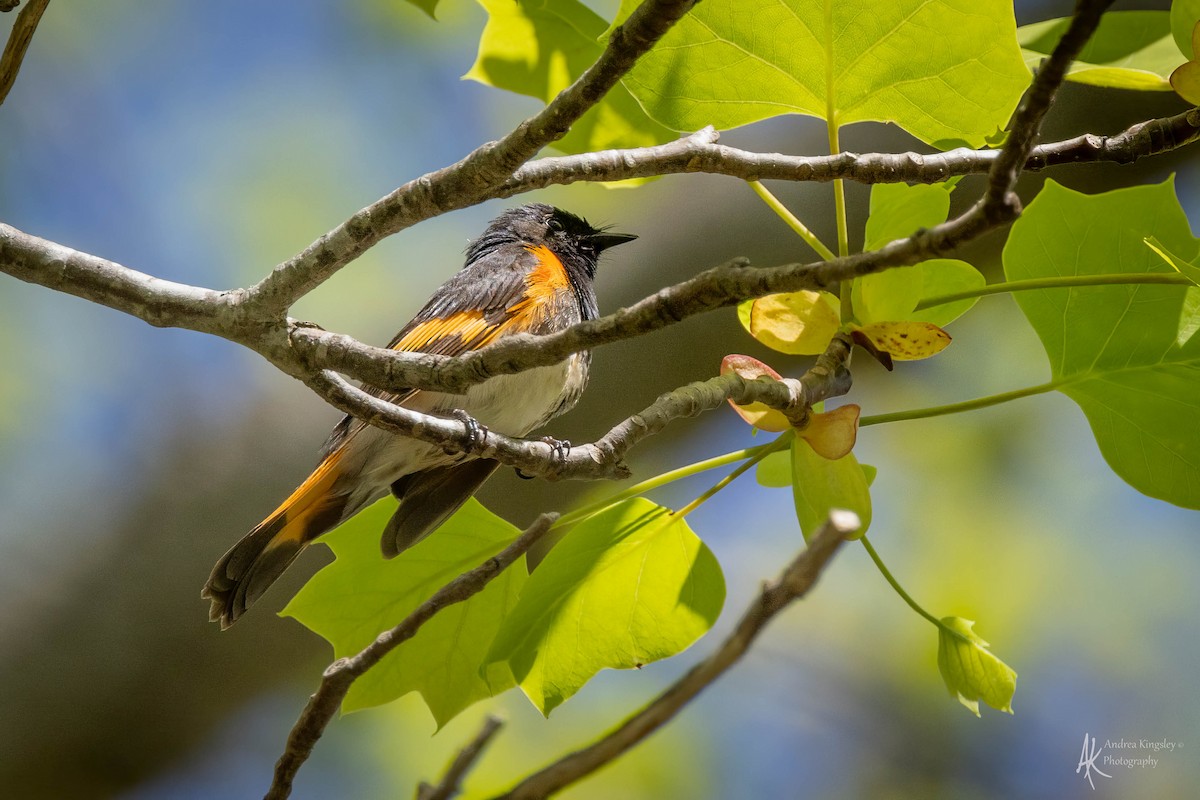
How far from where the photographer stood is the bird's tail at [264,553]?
1.75 m

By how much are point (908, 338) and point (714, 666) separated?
0.71m

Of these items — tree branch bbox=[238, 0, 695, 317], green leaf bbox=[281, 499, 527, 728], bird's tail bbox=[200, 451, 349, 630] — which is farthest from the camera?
bird's tail bbox=[200, 451, 349, 630]

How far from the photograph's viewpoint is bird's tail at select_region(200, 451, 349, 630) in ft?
5.74

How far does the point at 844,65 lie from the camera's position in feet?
3.87

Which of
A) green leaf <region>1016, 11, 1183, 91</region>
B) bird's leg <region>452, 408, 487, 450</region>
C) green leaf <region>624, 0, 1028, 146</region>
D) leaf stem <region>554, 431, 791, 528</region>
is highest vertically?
green leaf <region>624, 0, 1028, 146</region>

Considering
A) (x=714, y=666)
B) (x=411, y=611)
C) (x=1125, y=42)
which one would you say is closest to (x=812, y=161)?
(x=1125, y=42)

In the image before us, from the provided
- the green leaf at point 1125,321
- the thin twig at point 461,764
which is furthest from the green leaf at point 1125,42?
the thin twig at point 461,764

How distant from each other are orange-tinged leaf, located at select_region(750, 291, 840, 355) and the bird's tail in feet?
3.35

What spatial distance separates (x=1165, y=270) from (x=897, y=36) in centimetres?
40

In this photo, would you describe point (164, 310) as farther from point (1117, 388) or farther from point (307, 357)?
point (1117, 388)

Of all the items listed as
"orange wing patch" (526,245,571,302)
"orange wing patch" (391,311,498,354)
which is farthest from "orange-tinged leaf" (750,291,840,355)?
"orange wing patch" (526,245,571,302)

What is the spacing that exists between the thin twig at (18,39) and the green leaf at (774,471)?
1015 millimetres

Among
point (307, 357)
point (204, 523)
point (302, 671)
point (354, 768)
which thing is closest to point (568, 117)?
point (307, 357)

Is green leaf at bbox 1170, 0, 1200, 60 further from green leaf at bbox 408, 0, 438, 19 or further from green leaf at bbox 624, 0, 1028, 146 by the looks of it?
green leaf at bbox 408, 0, 438, 19
